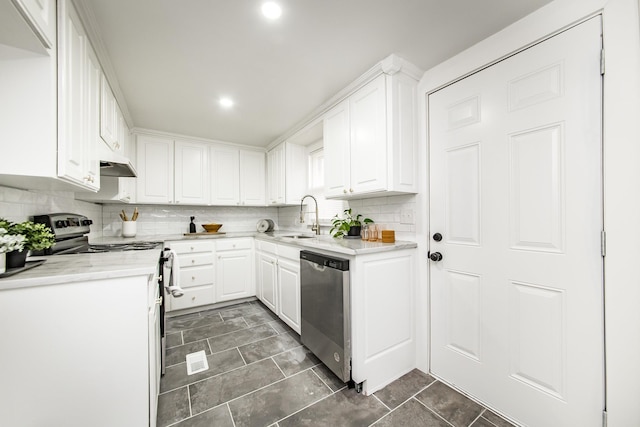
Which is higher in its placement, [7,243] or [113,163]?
[113,163]

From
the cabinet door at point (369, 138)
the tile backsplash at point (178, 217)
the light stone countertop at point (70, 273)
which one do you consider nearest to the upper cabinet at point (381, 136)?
the cabinet door at point (369, 138)

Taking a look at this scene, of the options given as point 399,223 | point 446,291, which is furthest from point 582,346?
point 399,223

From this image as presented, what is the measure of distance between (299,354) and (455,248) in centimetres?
152

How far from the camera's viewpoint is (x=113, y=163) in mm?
1736

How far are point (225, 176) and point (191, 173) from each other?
450mm

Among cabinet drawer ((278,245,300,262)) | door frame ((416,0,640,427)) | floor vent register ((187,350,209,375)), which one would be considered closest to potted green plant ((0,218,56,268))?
floor vent register ((187,350,209,375))

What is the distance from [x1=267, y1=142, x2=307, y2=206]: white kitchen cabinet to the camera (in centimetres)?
334

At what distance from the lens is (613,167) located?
1095 millimetres

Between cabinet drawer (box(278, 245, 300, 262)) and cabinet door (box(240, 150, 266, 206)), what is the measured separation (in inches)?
58.1

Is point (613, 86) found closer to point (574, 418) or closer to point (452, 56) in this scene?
point (452, 56)

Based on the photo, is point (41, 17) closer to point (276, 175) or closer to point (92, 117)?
point (92, 117)

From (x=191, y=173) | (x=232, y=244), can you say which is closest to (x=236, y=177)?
(x=191, y=173)

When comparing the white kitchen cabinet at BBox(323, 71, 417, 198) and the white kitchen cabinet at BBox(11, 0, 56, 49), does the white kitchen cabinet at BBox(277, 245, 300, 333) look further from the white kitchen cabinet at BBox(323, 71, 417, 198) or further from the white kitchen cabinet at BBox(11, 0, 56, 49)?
the white kitchen cabinet at BBox(11, 0, 56, 49)

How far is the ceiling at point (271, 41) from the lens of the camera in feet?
4.27
